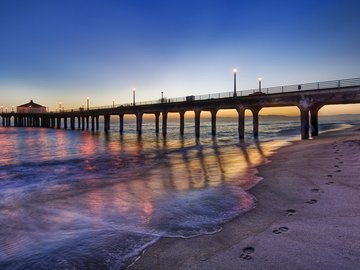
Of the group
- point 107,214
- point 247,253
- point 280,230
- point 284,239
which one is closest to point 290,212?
point 280,230

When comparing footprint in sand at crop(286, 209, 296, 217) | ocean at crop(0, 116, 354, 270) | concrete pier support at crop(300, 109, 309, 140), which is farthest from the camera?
concrete pier support at crop(300, 109, 309, 140)

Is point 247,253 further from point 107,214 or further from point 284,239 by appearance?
point 107,214

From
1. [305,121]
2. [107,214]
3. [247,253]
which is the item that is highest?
[305,121]

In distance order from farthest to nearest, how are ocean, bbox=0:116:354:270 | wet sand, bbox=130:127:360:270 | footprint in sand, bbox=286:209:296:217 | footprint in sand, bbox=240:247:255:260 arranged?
1. footprint in sand, bbox=286:209:296:217
2. ocean, bbox=0:116:354:270
3. footprint in sand, bbox=240:247:255:260
4. wet sand, bbox=130:127:360:270

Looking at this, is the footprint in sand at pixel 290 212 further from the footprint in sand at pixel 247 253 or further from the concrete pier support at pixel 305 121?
the concrete pier support at pixel 305 121

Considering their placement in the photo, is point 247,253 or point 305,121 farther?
point 305,121

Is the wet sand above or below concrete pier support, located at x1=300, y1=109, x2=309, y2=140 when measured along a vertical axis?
below

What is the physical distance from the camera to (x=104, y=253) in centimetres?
523

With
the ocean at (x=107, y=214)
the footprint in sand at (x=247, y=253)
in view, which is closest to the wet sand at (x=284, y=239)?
the footprint in sand at (x=247, y=253)

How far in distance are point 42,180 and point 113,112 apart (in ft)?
184

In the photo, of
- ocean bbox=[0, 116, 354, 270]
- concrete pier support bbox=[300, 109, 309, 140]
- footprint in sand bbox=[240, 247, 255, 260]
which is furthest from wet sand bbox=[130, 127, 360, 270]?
concrete pier support bbox=[300, 109, 309, 140]

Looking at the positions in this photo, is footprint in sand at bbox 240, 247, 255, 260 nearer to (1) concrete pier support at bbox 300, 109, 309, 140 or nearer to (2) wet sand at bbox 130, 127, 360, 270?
(2) wet sand at bbox 130, 127, 360, 270

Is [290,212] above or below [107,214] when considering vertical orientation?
above

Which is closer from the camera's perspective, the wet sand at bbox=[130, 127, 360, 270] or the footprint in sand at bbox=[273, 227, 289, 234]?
the wet sand at bbox=[130, 127, 360, 270]
